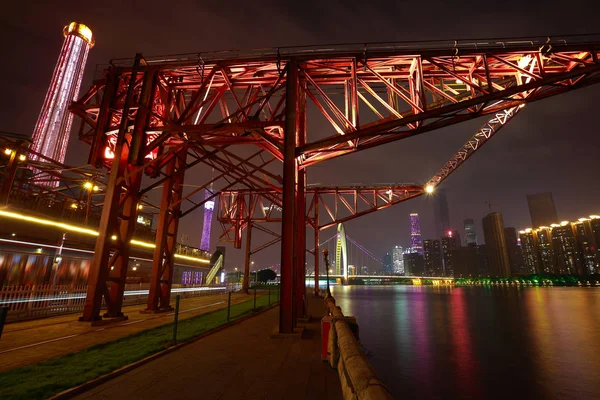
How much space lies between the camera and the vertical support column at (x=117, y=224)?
1052 centimetres

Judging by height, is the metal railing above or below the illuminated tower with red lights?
below

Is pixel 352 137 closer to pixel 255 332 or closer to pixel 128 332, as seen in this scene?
pixel 255 332

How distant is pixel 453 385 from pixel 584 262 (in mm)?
193599

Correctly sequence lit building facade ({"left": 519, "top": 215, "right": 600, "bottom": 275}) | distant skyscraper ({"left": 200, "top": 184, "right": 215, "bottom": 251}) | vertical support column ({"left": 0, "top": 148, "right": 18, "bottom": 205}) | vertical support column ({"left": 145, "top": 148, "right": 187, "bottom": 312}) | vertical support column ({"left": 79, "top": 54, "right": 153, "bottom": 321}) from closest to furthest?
vertical support column ({"left": 79, "top": 54, "right": 153, "bottom": 321}), vertical support column ({"left": 145, "top": 148, "right": 187, "bottom": 312}), vertical support column ({"left": 0, "top": 148, "right": 18, "bottom": 205}), distant skyscraper ({"left": 200, "top": 184, "right": 215, "bottom": 251}), lit building facade ({"left": 519, "top": 215, "right": 600, "bottom": 275})

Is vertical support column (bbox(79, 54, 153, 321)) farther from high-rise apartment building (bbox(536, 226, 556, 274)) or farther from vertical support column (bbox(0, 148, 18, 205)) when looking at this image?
high-rise apartment building (bbox(536, 226, 556, 274))

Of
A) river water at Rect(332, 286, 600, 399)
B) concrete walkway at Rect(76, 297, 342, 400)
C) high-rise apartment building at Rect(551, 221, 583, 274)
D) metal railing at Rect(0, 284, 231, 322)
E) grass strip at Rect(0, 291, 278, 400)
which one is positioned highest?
high-rise apartment building at Rect(551, 221, 583, 274)

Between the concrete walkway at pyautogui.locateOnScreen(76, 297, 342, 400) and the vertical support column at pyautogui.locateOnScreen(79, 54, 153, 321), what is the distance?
17.1 ft

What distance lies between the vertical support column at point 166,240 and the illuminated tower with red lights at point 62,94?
173ft

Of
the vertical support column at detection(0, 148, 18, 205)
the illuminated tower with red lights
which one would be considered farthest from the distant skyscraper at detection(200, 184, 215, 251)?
the vertical support column at detection(0, 148, 18, 205)

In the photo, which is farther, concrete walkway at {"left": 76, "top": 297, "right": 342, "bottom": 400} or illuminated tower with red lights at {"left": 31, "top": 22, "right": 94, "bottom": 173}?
illuminated tower with red lights at {"left": 31, "top": 22, "right": 94, "bottom": 173}

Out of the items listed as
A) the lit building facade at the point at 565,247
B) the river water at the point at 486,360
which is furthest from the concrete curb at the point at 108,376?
the lit building facade at the point at 565,247

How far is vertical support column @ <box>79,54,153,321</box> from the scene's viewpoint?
34.5ft

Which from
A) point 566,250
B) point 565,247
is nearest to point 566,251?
point 566,250

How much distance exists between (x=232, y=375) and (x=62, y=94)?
237 ft
